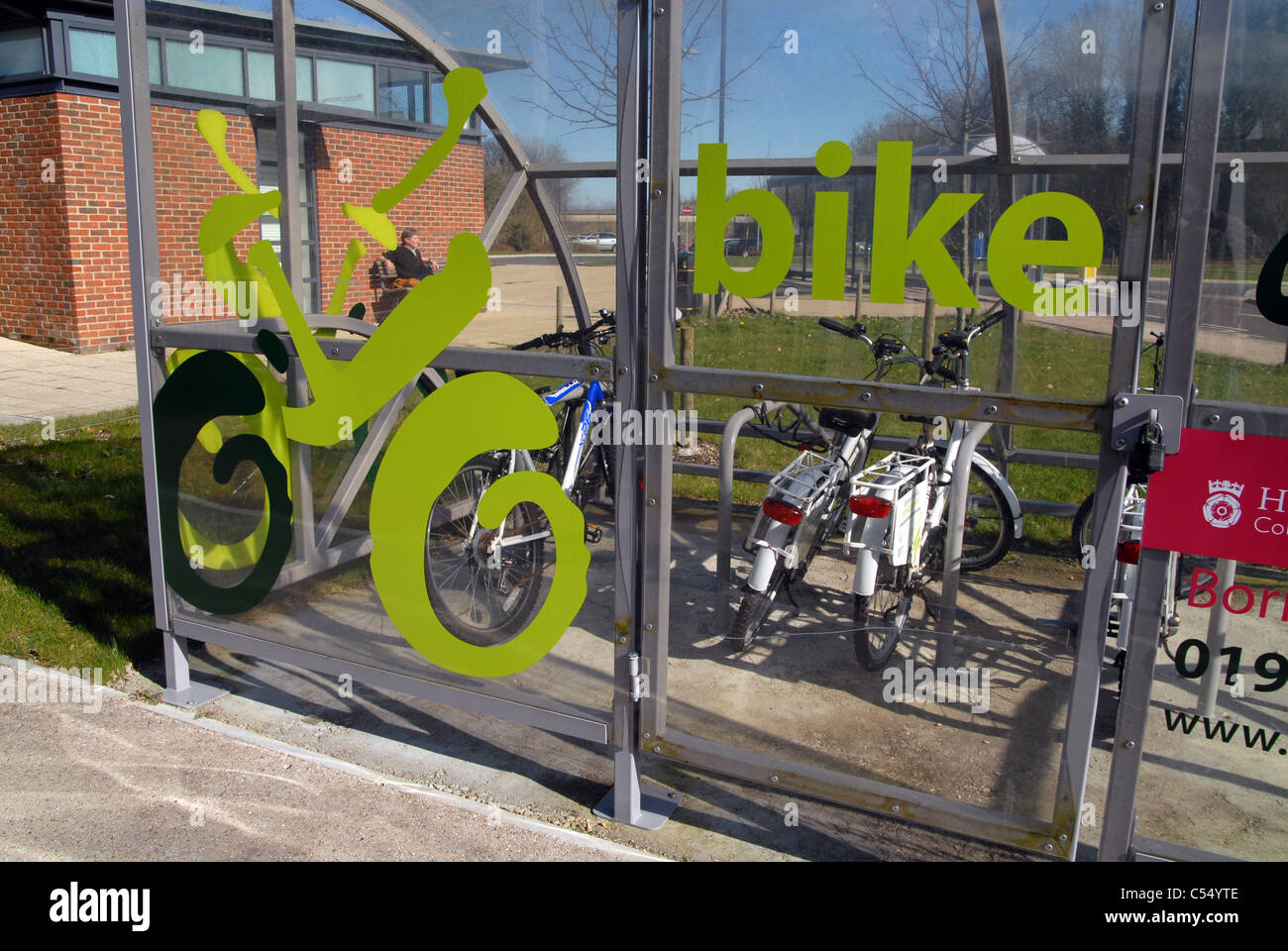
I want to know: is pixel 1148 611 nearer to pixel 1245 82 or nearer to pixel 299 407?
pixel 1245 82

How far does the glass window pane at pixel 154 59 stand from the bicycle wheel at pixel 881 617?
10.3 ft

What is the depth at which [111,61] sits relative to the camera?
12.8 meters

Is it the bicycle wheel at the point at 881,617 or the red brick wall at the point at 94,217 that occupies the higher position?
the red brick wall at the point at 94,217

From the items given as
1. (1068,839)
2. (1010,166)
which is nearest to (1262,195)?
(1010,166)

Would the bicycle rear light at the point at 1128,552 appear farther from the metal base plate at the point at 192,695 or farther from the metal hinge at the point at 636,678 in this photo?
the metal base plate at the point at 192,695

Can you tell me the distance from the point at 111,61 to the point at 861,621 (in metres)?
13.0

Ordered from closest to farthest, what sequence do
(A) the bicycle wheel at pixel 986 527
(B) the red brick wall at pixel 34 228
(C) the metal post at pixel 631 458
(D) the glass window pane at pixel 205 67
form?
(C) the metal post at pixel 631 458
(D) the glass window pane at pixel 205 67
(A) the bicycle wheel at pixel 986 527
(B) the red brick wall at pixel 34 228

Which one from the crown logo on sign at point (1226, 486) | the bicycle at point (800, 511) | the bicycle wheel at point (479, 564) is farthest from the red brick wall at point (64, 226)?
the crown logo on sign at point (1226, 486)

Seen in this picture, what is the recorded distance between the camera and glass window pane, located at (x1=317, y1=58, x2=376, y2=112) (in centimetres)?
390

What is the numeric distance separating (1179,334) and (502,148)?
Answer: 2210 mm

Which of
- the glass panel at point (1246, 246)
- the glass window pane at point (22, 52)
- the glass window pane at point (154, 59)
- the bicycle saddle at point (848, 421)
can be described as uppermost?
the glass window pane at point (22, 52)

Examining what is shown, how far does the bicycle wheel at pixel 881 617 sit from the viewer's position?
12.0 ft

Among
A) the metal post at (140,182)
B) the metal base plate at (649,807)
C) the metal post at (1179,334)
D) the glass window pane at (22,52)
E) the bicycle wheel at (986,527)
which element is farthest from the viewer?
the glass window pane at (22,52)
